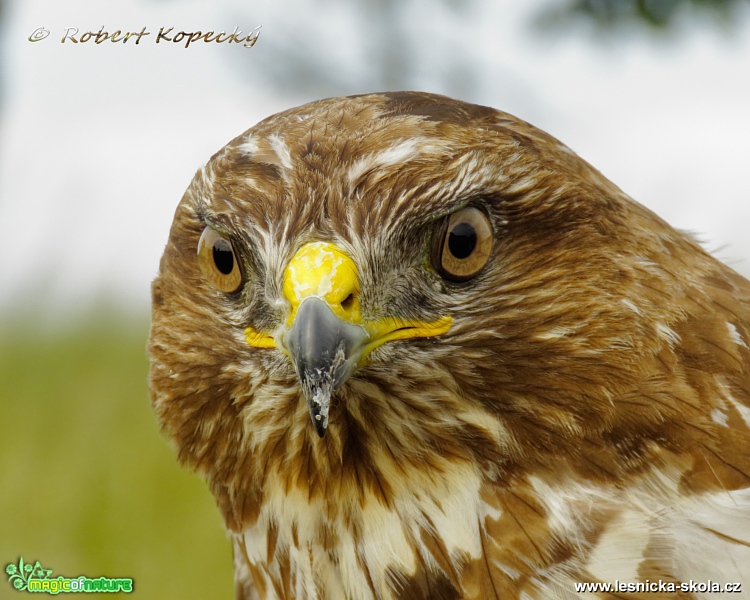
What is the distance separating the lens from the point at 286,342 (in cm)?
191

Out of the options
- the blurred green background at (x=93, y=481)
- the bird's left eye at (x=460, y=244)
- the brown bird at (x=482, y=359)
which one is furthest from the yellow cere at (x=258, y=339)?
the blurred green background at (x=93, y=481)

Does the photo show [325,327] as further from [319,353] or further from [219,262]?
[219,262]

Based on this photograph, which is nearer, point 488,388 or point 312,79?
point 488,388

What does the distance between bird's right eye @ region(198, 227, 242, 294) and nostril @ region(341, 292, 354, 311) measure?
→ 0.38m

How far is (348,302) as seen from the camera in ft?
6.36

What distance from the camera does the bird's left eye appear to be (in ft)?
6.79

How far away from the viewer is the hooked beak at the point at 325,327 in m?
1.84

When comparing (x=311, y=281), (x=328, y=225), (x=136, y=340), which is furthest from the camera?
(x=136, y=340)

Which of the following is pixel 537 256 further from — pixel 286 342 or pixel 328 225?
pixel 286 342

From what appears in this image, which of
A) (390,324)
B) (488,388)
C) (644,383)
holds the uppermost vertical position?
(390,324)

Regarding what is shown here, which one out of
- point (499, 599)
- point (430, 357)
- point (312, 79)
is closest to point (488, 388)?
point (430, 357)

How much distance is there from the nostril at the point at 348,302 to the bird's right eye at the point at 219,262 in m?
0.38

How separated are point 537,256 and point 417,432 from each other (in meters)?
0.51

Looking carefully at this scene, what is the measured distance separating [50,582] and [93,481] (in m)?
0.86
